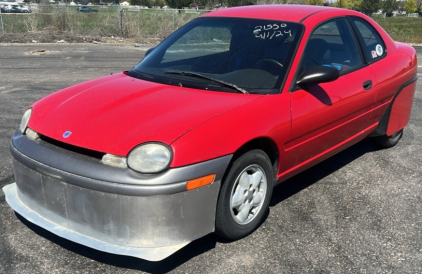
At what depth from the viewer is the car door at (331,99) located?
380 centimetres

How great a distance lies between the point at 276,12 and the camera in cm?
439

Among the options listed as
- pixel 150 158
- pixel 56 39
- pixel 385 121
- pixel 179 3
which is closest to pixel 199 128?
pixel 150 158

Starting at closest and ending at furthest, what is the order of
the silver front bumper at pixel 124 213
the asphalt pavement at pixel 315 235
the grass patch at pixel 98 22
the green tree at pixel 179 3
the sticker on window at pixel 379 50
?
the silver front bumper at pixel 124 213
the asphalt pavement at pixel 315 235
the sticker on window at pixel 379 50
the grass patch at pixel 98 22
the green tree at pixel 179 3

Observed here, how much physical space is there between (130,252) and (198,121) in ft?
3.10

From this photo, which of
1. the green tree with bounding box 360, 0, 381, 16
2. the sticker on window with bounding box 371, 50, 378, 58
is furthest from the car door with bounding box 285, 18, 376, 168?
the green tree with bounding box 360, 0, 381, 16

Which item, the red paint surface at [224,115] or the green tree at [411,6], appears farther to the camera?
the green tree at [411,6]

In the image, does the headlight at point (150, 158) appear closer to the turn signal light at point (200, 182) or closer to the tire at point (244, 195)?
the turn signal light at point (200, 182)

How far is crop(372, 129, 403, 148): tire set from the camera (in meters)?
5.54

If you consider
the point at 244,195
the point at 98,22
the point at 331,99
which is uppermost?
the point at 331,99

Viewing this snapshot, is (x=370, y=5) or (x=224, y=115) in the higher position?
(x=224, y=115)

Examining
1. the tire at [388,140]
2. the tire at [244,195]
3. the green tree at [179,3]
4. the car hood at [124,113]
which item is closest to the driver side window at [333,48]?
the car hood at [124,113]

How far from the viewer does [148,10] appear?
787 inches

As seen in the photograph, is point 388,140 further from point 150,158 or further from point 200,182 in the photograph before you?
point 150,158

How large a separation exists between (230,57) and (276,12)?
2.50ft
